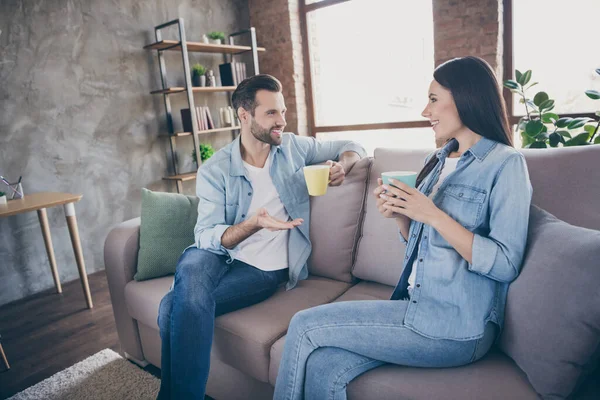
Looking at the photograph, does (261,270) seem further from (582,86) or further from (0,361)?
(582,86)

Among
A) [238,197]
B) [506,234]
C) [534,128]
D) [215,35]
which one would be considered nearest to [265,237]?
[238,197]

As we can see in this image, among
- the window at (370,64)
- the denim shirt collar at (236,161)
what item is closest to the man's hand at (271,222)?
the denim shirt collar at (236,161)

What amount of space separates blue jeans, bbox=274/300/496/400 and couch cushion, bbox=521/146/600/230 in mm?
436

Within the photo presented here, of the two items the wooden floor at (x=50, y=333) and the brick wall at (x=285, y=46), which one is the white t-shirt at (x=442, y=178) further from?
the brick wall at (x=285, y=46)

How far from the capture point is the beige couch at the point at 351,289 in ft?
3.31

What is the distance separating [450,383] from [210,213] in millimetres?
1016

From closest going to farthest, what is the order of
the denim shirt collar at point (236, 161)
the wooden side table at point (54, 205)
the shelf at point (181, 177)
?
the denim shirt collar at point (236, 161)
the wooden side table at point (54, 205)
the shelf at point (181, 177)

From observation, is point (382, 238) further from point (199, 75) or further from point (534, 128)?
point (199, 75)

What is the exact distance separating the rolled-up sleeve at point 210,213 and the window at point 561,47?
302 cm

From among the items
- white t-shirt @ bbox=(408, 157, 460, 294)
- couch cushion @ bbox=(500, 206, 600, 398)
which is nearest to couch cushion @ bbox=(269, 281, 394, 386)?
white t-shirt @ bbox=(408, 157, 460, 294)

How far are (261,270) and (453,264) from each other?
2.51 feet

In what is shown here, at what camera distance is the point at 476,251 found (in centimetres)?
98

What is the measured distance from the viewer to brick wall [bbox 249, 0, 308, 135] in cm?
456

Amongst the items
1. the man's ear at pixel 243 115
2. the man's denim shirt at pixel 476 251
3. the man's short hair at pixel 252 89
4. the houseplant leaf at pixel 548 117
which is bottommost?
the man's denim shirt at pixel 476 251
